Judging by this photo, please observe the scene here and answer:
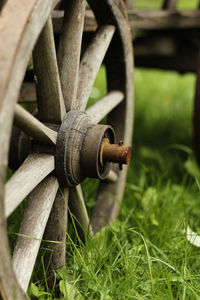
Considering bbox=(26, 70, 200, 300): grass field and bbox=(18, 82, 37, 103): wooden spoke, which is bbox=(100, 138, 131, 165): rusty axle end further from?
bbox=(18, 82, 37, 103): wooden spoke

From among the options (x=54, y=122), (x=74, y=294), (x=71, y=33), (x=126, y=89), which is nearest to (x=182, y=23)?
(x=126, y=89)

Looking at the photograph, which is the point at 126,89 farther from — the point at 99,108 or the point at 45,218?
the point at 45,218

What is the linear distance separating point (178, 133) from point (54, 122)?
6.07 feet

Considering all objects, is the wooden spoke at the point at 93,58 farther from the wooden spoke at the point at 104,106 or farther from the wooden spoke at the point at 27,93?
the wooden spoke at the point at 27,93

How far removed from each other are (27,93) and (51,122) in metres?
0.49

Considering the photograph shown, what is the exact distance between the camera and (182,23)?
2.16m

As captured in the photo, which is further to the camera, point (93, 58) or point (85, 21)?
point (85, 21)

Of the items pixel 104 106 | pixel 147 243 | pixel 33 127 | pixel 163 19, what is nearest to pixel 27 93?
pixel 104 106

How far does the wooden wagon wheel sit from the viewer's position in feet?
2.73

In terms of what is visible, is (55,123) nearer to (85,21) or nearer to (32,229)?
(32,229)

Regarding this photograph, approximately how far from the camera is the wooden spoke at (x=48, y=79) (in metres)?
1.06

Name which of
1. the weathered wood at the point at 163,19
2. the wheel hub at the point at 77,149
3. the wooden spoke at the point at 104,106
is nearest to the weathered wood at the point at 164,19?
the weathered wood at the point at 163,19

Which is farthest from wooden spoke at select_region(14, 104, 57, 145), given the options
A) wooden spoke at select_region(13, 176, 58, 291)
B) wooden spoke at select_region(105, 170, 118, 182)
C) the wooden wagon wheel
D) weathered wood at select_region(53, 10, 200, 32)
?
weathered wood at select_region(53, 10, 200, 32)

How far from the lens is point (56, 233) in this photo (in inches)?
49.5
